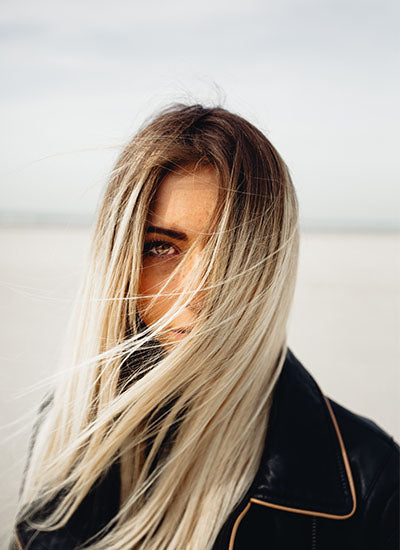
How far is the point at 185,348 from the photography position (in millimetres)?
1186

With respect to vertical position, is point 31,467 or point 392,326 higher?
point 392,326

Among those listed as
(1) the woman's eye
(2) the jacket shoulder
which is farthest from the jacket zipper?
(1) the woman's eye

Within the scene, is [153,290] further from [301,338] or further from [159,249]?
[301,338]

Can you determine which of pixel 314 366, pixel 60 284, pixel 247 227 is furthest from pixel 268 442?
pixel 314 366

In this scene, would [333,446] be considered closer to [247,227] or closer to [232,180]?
[247,227]

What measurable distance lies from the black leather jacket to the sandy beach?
671mm

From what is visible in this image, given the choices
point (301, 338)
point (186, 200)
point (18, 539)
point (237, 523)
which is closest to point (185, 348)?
point (186, 200)

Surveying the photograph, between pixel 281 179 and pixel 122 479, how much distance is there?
44.2 inches

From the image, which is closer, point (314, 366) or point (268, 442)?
point (268, 442)

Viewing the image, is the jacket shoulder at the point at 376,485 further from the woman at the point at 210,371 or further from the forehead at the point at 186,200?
the forehead at the point at 186,200

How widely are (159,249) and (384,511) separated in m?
0.98

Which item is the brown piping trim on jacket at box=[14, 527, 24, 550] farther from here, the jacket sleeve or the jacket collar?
the jacket sleeve

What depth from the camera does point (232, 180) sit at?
3.79 feet

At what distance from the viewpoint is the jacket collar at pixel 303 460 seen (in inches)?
47.7
